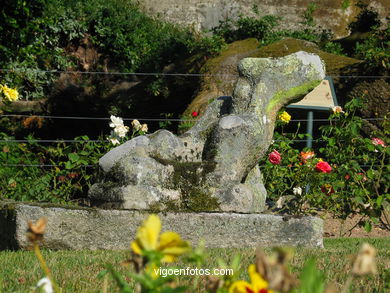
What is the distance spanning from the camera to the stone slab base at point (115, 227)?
13.6 feet

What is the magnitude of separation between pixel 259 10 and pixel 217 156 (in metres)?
10.6

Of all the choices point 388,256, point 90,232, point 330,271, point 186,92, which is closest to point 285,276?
point 330,271

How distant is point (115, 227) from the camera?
13.8ft

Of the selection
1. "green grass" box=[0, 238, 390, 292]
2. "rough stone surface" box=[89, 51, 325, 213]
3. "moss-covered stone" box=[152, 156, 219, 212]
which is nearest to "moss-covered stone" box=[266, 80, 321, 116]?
"rough stone surface" box=[89, 51, 325, 213]

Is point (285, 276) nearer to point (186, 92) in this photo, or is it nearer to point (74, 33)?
point (186, 92)

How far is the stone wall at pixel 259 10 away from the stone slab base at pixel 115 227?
34.7 feet

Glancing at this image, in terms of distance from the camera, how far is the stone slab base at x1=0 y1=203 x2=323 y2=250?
4.16 meters

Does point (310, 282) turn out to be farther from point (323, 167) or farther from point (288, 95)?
point (323, 167)

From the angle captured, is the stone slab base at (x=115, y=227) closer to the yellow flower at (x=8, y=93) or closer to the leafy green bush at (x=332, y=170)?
the yellow flower at (x=8, y=93)

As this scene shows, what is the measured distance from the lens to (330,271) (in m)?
2.95

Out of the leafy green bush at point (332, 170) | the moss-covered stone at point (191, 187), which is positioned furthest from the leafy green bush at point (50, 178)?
the moss-covered stone at point (191, 187)

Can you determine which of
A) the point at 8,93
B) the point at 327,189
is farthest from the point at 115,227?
the point at 327,189

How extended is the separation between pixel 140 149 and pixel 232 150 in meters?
0.66

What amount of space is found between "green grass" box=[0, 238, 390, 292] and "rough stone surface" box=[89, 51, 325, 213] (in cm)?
64
